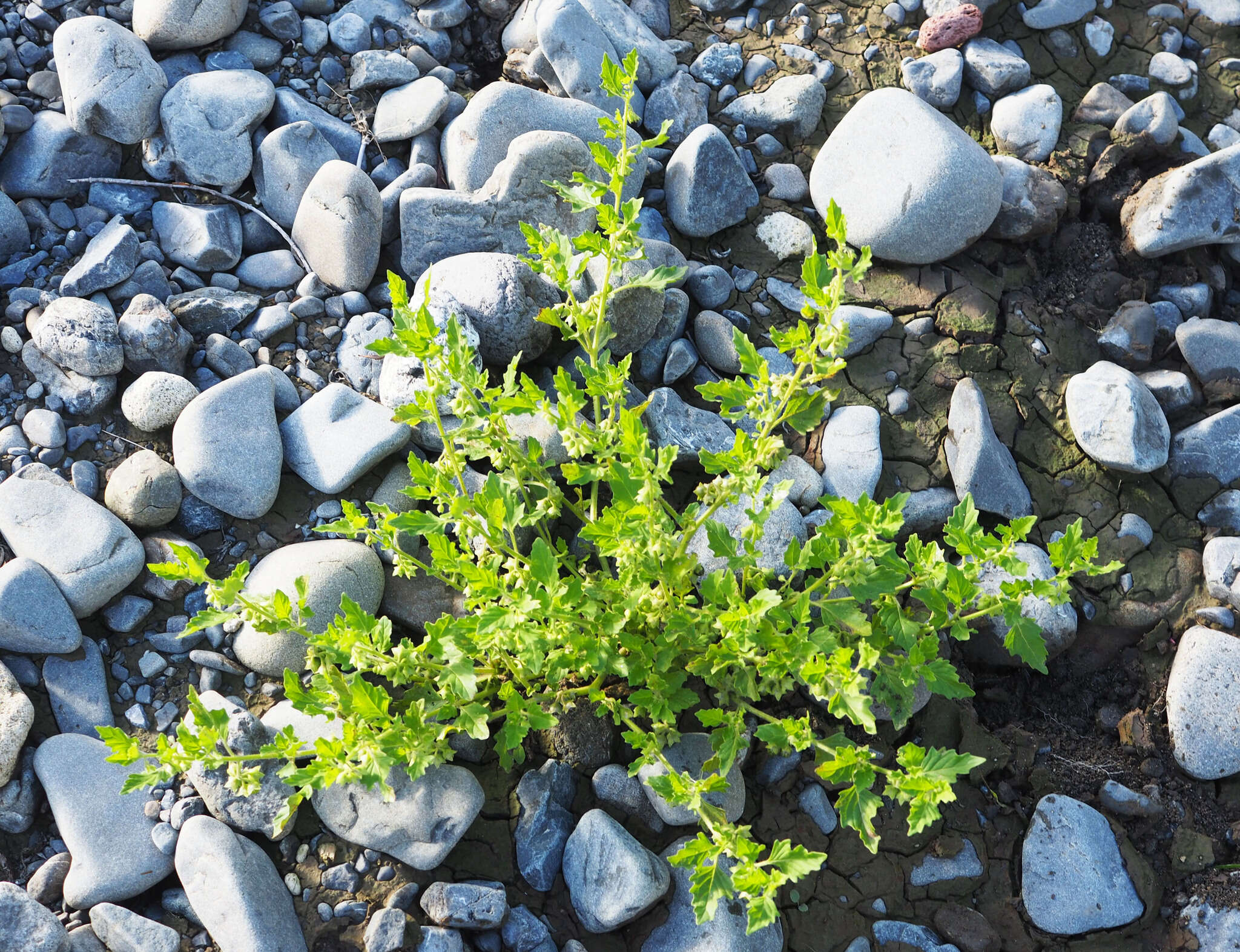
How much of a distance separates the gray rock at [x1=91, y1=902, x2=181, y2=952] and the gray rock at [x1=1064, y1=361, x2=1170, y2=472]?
3417mm

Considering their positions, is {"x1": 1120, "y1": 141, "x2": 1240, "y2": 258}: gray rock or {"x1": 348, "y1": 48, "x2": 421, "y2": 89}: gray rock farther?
{"x1": 348, "y1": 48, "x2": 421, "y2": 89}: gray rock

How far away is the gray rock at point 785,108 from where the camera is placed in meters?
4.18

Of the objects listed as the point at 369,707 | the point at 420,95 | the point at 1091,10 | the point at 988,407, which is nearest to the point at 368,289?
the point at 420,95

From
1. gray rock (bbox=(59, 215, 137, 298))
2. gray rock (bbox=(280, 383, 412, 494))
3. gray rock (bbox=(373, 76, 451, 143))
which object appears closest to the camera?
gray rock (bbox=(280, 383, 412, 494))

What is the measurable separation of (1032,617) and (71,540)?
10.4 feet

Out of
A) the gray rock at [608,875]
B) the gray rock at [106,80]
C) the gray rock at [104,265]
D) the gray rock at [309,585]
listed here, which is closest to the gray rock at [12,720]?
the gray rock at [309,585]

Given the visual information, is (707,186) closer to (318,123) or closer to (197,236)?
(318,123)

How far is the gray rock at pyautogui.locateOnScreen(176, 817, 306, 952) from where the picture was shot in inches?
105

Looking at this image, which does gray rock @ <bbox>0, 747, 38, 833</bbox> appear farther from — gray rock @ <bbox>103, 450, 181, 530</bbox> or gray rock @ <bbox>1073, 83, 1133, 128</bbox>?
gray rock @ <bbox>1073, 83, 1133, 128</bbox>

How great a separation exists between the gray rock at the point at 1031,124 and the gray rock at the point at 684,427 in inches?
73.9

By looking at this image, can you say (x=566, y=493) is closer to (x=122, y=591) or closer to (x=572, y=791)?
(x=572, y=791)

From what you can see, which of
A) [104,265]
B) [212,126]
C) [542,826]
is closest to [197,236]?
[104,265]

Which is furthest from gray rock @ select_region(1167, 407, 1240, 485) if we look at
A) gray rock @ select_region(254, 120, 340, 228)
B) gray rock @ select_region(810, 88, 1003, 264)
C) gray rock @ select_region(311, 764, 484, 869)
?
gray rock @ select_region(254, 120, 340, 228)

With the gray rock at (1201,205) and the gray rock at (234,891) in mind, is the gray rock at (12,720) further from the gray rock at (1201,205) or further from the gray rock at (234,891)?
the gray rock at (1201,205)
